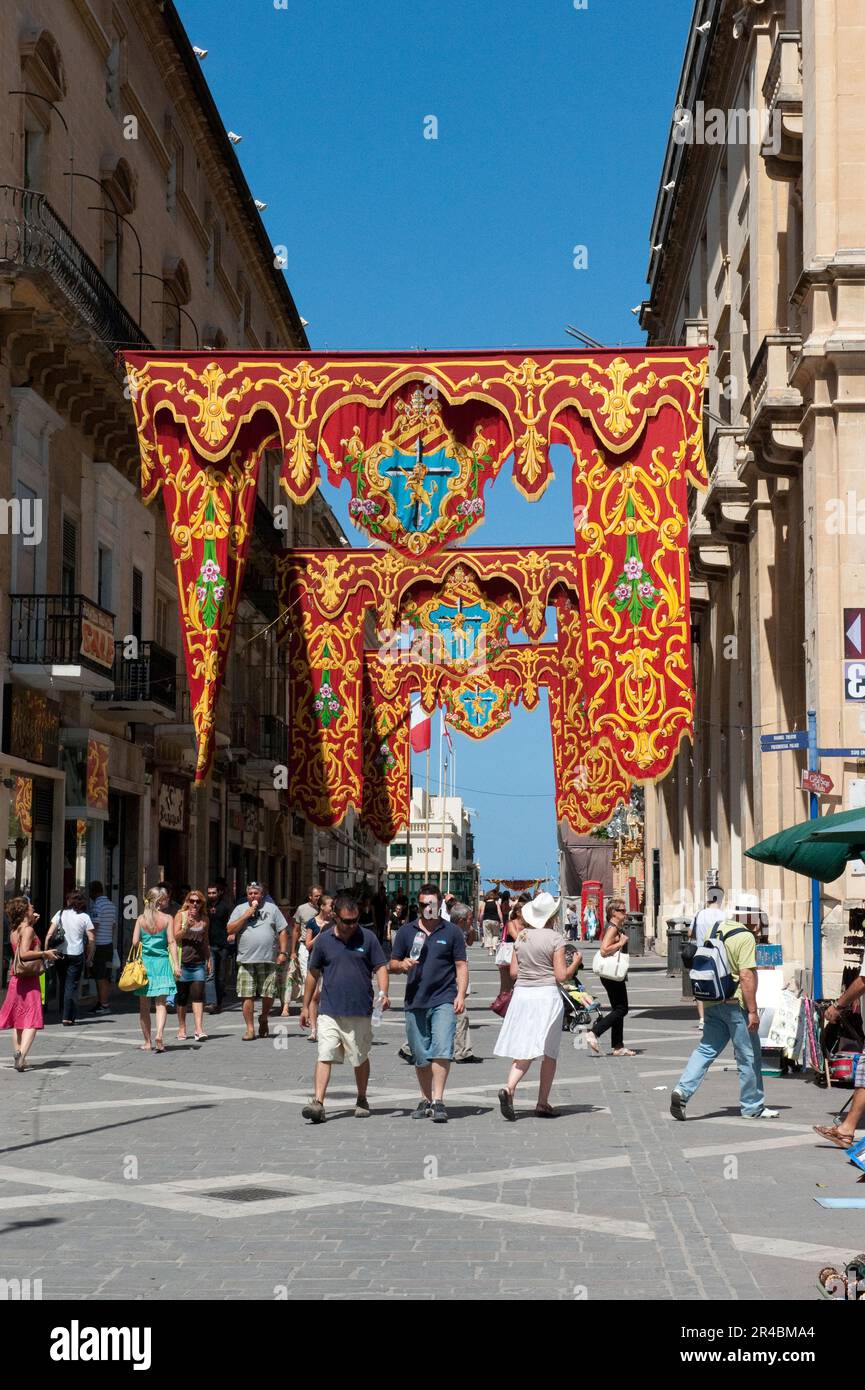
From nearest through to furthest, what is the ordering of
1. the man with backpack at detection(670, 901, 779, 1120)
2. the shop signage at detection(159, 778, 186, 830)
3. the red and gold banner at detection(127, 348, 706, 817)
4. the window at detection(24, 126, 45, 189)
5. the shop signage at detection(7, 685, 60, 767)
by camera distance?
the man with backpack at detection(670, 901, 779, 1120), the red and gold banner at detection(127, 348, 706, 817), the shop signage at detection(7, 685, 60, 767), the window at detection(24, 126, 45, 189), the shop signage at detection(159, 778, 186, 830)

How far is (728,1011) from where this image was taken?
1333cm

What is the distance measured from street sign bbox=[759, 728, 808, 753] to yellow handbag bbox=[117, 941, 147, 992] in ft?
22.1

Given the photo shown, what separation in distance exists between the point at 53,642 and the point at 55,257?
17.1 feet

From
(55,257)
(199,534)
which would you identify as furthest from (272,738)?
(199,534)

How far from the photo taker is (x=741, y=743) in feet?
104

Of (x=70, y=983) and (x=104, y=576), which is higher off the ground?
(x=104, y=576)

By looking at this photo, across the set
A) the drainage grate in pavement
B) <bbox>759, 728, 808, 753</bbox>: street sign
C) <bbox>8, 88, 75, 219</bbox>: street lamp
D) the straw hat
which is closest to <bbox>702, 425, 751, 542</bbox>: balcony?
<bbox>8, 88, 75, 219</bbox>: street lamp

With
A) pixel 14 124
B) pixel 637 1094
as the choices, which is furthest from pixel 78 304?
pixel 637 1094

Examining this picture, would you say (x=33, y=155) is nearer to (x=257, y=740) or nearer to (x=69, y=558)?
(x=69, y=558)

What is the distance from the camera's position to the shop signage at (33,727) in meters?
24.0

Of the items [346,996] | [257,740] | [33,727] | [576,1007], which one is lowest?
[576,1007]

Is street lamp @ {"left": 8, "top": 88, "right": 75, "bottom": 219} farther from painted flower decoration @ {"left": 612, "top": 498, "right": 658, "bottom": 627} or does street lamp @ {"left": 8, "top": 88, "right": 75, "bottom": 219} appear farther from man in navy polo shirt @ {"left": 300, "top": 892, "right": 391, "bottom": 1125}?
man in navy polo shirt @ {"left": 300, "top": 892, "right": 391, "bottom": 1125}

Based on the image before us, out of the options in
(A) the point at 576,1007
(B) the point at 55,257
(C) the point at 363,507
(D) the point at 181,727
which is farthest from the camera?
(D) the point at 181,727

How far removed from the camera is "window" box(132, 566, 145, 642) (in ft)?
105
